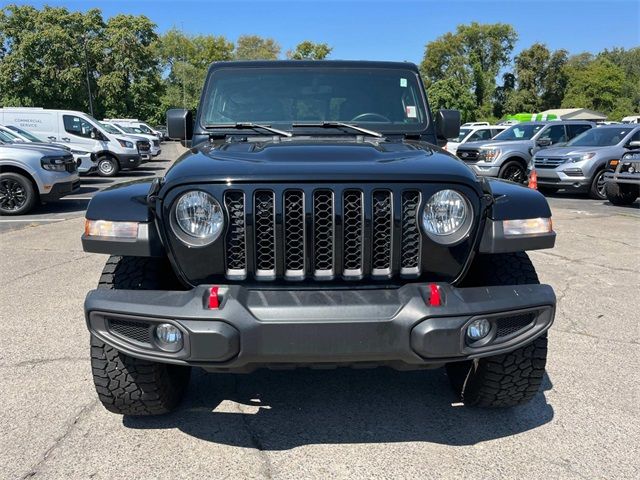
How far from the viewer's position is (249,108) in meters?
3.82

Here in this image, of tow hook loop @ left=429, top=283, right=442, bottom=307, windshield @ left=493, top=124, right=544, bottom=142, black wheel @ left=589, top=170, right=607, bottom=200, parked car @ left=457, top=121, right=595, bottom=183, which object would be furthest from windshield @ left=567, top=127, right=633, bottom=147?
tow hook loop @ left=429, top=283, right=442, bottom=307

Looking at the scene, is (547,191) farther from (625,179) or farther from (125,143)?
(125,143)

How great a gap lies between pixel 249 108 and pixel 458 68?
79.1 m

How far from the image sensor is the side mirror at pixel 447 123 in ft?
13.0

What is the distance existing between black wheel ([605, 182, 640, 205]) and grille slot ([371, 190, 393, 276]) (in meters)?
10.4

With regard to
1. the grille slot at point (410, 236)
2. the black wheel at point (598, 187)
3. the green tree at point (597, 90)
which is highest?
the green tree at point (597, 90)

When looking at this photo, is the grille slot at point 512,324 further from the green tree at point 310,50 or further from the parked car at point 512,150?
the green tree at point 310,50

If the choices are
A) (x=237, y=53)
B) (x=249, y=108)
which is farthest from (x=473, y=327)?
(x=237, y=53)

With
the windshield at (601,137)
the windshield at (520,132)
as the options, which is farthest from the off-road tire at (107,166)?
the windshield at (601,137)

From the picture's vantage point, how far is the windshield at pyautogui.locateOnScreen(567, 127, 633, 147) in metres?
13.0

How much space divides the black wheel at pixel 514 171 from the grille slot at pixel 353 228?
12464mm

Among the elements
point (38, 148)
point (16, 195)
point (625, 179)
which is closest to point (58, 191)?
point (16, 195)

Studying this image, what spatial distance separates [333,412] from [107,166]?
16440 mm

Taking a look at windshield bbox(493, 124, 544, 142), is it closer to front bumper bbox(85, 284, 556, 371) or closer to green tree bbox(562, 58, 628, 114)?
front bumper bbox(85, 284, 556, 371)
